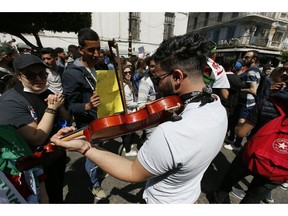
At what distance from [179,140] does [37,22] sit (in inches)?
666

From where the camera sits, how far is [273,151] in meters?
1.68

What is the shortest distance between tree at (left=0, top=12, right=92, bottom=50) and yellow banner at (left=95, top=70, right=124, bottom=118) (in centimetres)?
1439

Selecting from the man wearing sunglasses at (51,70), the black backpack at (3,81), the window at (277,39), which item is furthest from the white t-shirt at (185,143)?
the window at (277,39)

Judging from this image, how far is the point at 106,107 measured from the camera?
6.30 ft

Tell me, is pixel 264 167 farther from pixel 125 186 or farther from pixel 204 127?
pixel 125 186

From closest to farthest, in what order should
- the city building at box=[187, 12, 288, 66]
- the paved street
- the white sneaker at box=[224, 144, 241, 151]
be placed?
the paved street < the white sneaker at box=[224, 144, 241, 151] < the city building at box=[187, 12, 288, 66]

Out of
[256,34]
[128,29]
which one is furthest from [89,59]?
[256,34]

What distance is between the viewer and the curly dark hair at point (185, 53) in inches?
43.1

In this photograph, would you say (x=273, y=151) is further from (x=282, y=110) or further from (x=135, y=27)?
(x=135, y=27)

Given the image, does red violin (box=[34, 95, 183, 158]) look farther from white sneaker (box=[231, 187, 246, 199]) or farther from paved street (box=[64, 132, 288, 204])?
white sneaker (box=[231, 187, 246, 199])

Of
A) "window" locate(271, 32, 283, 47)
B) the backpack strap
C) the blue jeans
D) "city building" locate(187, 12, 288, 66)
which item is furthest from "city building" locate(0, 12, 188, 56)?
the backpack strap

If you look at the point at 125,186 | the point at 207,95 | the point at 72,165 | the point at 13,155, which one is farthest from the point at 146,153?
the point at 72,165

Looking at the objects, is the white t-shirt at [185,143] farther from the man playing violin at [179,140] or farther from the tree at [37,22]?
the tree at [37,22]

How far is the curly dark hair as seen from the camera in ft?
3.59
